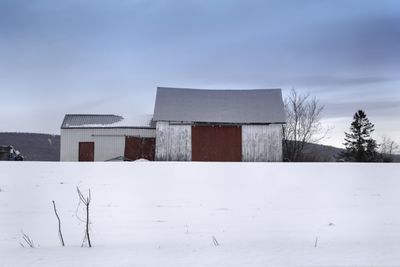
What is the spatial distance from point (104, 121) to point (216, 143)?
338 inches

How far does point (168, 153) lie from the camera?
2939 centimetres

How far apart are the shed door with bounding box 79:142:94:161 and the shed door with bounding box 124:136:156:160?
7.77 feet

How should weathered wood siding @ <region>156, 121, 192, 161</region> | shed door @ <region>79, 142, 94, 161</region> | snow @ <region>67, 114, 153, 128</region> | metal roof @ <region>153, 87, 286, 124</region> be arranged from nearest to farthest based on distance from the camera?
weathered wood siding @ <region>156, 121, 192, 161</region>
metal roof @ <region>153, 87, 286, 124</region>
shed door @ <region>79, 142, 94, 161</region>
snow @ <region>67, 114, 153, 128</region>

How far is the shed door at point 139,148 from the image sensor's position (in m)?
30.8

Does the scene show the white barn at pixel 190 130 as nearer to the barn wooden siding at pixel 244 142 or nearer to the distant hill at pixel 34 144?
the barn wooden siding at pixel 244 142

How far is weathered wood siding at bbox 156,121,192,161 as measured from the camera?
29281 millimetres

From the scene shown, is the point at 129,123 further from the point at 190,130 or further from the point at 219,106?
the point at 219,106

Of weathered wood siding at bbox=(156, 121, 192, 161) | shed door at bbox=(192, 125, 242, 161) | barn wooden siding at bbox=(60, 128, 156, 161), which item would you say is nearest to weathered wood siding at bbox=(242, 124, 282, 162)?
shed door at bbox=(192, 125, 242, 161)

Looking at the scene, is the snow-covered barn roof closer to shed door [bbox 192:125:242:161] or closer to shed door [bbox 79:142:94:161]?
shed door [bbox 79:142:94:161]

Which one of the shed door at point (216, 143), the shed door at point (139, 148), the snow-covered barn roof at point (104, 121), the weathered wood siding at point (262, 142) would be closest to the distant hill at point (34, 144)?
the snow-covered barn roof at point (104, 121)

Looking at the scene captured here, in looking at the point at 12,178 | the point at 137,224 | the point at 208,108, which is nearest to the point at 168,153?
the point at 208,108

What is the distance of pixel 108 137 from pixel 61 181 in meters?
20.2

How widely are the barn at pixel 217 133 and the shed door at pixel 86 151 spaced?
15.6 feet

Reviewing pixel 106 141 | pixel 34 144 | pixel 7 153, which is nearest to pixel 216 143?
pixel 106 141
